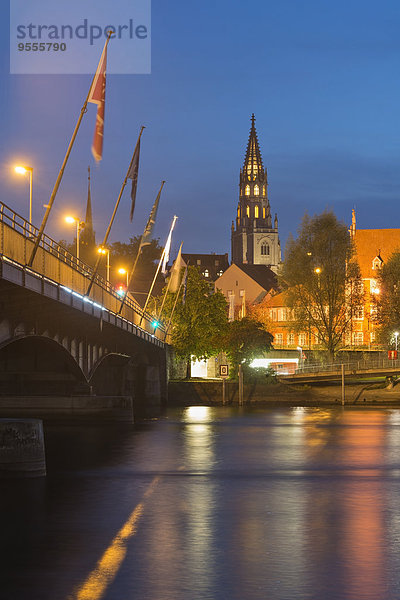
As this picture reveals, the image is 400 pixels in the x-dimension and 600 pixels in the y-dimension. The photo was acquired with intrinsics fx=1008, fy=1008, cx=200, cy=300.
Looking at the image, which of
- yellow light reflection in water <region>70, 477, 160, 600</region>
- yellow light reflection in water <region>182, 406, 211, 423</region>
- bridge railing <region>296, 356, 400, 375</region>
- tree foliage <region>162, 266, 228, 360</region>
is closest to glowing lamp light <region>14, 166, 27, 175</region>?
yellow light reflection in water <region>70, 477, 160, 600</region>

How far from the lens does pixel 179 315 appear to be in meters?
127

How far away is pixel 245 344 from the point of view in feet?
407

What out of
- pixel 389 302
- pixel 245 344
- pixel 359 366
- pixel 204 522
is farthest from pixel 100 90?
pixel 389 302

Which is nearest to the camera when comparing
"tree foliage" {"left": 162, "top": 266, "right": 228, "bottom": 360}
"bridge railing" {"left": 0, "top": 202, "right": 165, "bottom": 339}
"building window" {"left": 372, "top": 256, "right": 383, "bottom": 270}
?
"bridge railing" {"left": 0, "top": 202, "right": 165, "bottom": 339}

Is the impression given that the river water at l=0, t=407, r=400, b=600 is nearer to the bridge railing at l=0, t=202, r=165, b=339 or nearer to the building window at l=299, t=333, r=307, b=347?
the bridge railing at l=0, t=202, r=165, b=339

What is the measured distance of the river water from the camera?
65.6 ft

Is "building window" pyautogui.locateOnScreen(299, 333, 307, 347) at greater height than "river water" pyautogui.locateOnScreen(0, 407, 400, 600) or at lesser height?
greater

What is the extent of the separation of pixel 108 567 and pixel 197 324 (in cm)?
10550

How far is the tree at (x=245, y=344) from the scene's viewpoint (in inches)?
4862

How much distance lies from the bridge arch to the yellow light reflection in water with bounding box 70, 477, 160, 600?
1007 inches

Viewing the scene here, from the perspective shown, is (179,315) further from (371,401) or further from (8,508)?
(8,508)

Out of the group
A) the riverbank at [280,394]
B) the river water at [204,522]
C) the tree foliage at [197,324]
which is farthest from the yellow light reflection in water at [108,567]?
the tree foliage at [197,324]

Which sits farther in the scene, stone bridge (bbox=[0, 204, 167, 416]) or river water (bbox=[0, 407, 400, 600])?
stone bridge (bbox=[0, 204, 167, 416])

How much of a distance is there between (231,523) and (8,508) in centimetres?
697
